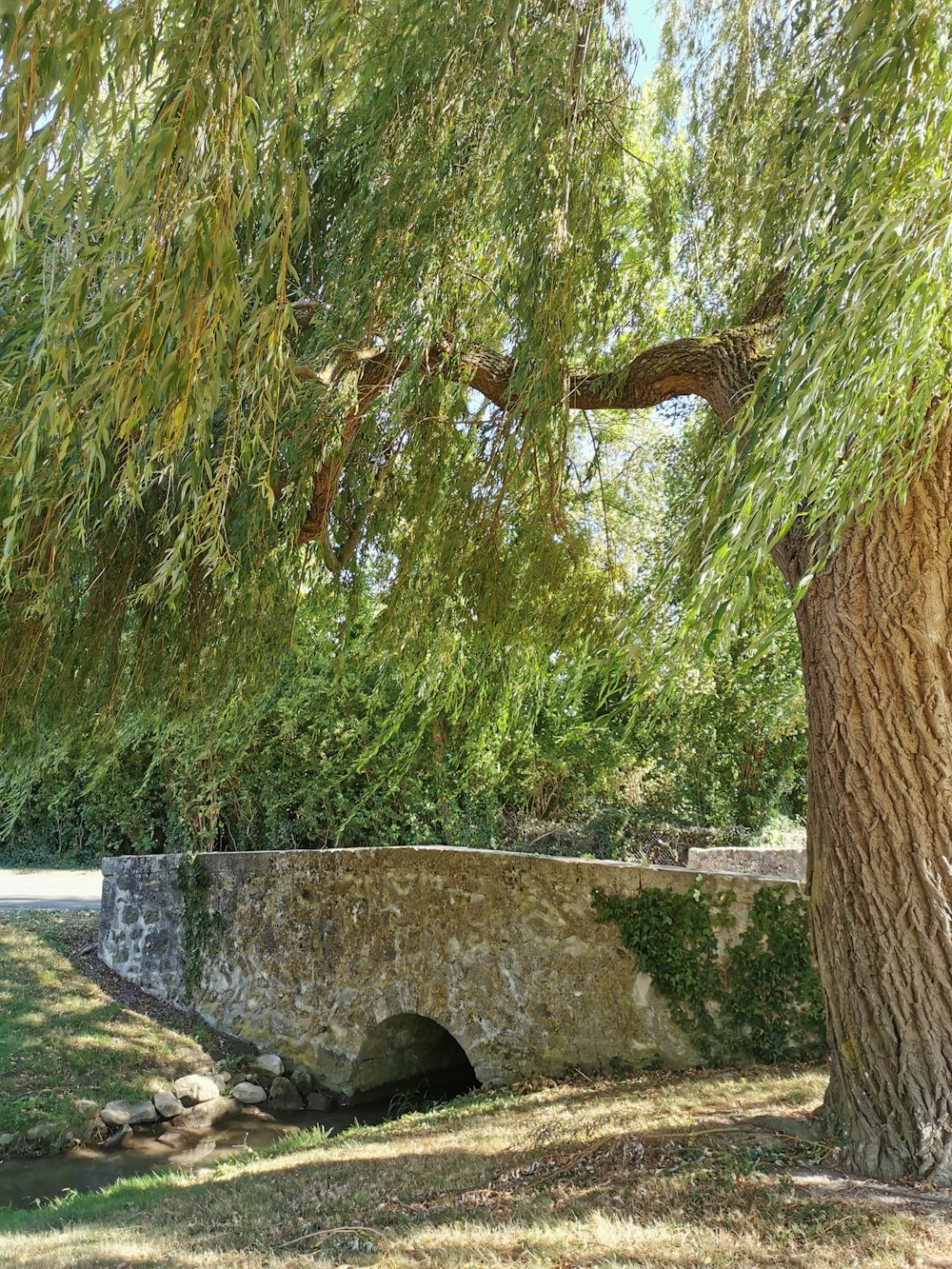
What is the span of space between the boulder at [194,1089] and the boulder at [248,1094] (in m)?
0.15

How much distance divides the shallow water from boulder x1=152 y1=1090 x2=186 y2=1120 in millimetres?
102

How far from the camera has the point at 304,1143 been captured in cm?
700

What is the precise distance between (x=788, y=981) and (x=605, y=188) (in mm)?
4828

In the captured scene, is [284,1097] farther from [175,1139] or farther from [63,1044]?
[63,1044]

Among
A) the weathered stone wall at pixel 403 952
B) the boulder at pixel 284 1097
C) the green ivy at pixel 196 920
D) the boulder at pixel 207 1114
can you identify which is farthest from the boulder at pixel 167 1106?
the green ivy at pixel 196 920

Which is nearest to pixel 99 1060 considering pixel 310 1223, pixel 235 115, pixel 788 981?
pixel 310 1223

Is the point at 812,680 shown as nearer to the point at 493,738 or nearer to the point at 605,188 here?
the point at 605,188

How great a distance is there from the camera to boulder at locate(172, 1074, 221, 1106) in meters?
8.45

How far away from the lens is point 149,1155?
761cm

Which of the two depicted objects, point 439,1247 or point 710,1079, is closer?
point 439,1247

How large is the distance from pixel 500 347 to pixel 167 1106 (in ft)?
21.5

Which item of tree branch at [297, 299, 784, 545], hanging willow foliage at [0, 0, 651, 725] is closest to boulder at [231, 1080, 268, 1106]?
hanging willow foliage at [0, 0, 651, 725]

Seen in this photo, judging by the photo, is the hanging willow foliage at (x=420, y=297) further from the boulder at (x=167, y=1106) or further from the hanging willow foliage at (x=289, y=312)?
the boulder at (x=167, y=1106)

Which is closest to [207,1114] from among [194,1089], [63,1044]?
[194,1089]
